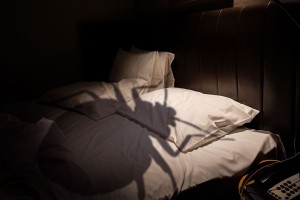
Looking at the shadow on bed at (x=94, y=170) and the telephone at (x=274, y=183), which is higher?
the shadow on bed at (x=94, y=170)

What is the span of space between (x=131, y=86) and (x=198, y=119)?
77cm

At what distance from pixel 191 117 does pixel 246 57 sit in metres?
0.47

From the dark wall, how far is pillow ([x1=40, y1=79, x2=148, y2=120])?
2.51ft

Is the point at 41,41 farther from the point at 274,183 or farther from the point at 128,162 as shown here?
the point at 274,183

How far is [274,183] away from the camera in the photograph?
1.02 meters

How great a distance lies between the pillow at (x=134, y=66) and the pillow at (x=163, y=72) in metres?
0.04

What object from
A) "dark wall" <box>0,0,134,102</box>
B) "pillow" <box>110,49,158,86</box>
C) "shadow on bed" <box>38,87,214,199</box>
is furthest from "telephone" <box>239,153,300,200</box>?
"dark wall" <box>0,0,134,102</box>

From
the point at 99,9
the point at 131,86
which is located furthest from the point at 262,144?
the point at 99,9

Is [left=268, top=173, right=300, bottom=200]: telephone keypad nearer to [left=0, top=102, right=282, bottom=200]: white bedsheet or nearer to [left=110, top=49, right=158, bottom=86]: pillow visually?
[left=0, top=102, right=282, bottom=200]: white bedsheet

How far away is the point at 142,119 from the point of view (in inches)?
63.2

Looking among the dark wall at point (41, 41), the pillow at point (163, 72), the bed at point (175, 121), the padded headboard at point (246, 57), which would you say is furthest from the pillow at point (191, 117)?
the dark wall at point (41, 41)

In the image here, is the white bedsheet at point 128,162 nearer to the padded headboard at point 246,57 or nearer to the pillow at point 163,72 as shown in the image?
the padded headboard at point 246,57

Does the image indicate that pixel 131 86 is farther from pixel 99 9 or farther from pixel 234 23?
pixel 99 9

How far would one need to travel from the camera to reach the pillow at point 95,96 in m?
1.85
